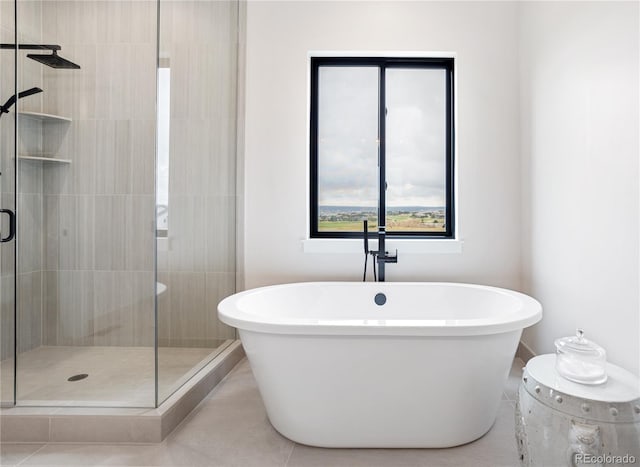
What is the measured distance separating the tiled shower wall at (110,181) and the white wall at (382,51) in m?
0.35

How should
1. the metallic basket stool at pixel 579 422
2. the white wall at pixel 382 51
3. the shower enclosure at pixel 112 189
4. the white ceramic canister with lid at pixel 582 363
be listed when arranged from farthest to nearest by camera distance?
the white wall at pixel 382 51 < the shower enclosure at pixel 112 189 < the white ceramic canister with lid at pixel 582 363 < the metallic basket stool at pixel 579 422

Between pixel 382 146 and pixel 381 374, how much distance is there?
1.73 m

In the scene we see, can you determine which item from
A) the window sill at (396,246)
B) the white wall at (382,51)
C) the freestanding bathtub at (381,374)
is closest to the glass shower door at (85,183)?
the white wall at (382,51)

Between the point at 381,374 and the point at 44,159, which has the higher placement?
the point at 44,159

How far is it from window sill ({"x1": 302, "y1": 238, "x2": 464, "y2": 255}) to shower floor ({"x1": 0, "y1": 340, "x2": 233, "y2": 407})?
0.97 metres

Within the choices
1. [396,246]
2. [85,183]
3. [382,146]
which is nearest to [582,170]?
A: [396,246]

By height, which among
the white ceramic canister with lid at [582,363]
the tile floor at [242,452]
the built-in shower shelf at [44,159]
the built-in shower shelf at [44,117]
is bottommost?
the tile floor at [242,452]

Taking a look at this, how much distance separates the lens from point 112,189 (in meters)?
2.20

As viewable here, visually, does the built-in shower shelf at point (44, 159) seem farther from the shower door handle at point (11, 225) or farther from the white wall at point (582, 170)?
the white wall at point (582, 170)

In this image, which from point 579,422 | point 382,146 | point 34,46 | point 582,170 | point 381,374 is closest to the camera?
point 579,422

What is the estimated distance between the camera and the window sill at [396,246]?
8.20ft

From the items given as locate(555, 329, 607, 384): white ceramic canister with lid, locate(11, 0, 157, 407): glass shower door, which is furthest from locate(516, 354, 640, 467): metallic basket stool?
locate(11, 0, 157, 407): glass shower door

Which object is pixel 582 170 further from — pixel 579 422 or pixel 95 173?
pixel 95 173

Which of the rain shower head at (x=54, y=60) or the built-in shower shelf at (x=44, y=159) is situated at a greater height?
the rain shower head at (x=54, y=60)
